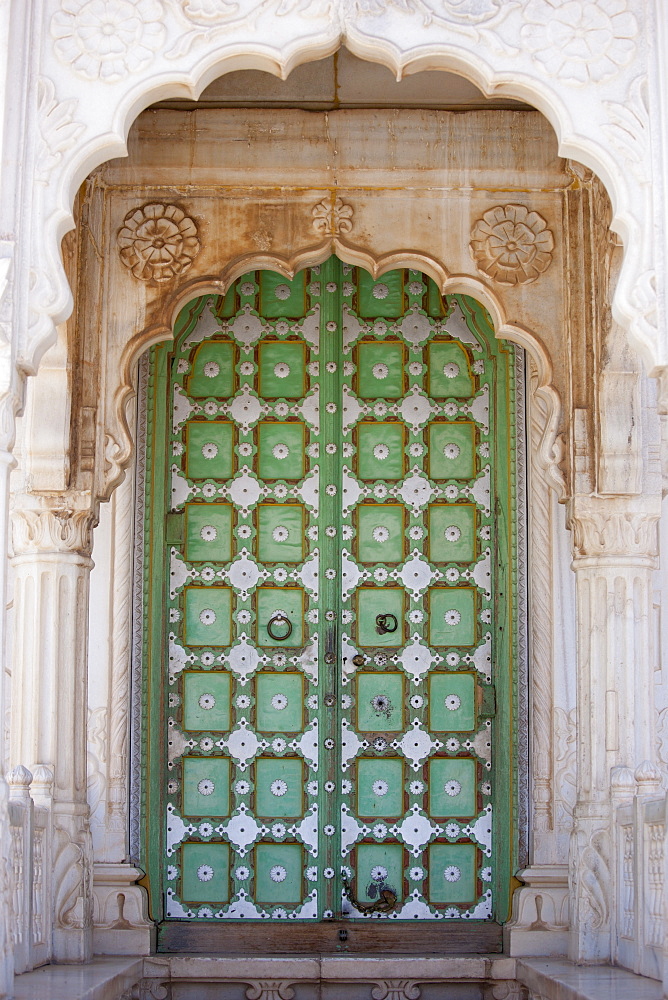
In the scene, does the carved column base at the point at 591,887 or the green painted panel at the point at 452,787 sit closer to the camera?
the carved column base at the point at 591,887

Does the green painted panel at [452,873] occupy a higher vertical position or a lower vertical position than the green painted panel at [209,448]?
lower

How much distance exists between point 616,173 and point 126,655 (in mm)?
3538

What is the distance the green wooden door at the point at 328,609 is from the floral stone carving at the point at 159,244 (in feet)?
1.85

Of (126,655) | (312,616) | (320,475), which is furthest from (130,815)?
(320,475)

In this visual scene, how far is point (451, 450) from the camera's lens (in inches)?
287

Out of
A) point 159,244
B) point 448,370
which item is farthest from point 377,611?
point 159,244

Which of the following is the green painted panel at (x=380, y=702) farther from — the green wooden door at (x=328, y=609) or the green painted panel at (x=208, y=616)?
the green painted panel at (x=208, y=616)

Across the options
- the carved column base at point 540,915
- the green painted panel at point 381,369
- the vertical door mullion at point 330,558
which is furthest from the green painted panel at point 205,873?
the green painted panel at point 381,369

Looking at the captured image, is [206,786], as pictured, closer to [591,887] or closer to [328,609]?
[328,609]

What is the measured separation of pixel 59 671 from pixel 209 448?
1.56m

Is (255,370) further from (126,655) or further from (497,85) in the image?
(497,85)

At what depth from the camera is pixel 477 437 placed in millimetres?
7305

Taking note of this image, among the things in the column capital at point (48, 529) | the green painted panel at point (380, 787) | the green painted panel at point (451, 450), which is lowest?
the green painted panel at point (380, 787)

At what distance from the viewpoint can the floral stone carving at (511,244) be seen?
22.0 feet
